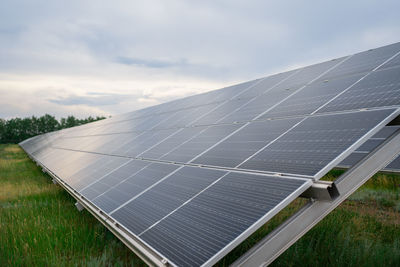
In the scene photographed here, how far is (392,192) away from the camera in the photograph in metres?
10.1

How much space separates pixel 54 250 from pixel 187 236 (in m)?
3.75

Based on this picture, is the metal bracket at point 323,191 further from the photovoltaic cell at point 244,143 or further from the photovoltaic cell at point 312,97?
the photovoltaic cell at point 312,97

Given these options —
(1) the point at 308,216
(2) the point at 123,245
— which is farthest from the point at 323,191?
(2) the point at 123,245

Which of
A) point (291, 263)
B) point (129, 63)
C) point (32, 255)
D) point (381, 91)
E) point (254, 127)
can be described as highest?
point (129, 63)

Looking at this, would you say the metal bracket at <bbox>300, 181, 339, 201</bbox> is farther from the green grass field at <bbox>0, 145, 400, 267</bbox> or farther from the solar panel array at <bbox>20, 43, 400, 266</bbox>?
Result: the green grass field at <bbox>0, 145, 400, 267</bbox>

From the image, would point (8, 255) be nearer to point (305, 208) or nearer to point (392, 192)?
point (305, 208)

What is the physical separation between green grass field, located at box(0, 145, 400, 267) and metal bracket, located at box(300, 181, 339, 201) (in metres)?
1.92

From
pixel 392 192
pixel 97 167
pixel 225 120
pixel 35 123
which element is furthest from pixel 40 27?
pixel 35 123

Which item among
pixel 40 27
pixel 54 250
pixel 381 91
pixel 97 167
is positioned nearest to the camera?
pixel 381 91

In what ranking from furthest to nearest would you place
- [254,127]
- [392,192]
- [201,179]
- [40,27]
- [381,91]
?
[40,27] → [392,192] → [254,127] → [381,91] → [201,179]

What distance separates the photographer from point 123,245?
6.03m

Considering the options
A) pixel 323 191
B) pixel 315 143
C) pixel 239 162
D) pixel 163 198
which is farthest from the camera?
pixel 239 162

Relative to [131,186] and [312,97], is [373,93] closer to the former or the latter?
[312,97]

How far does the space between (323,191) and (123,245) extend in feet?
13.9
